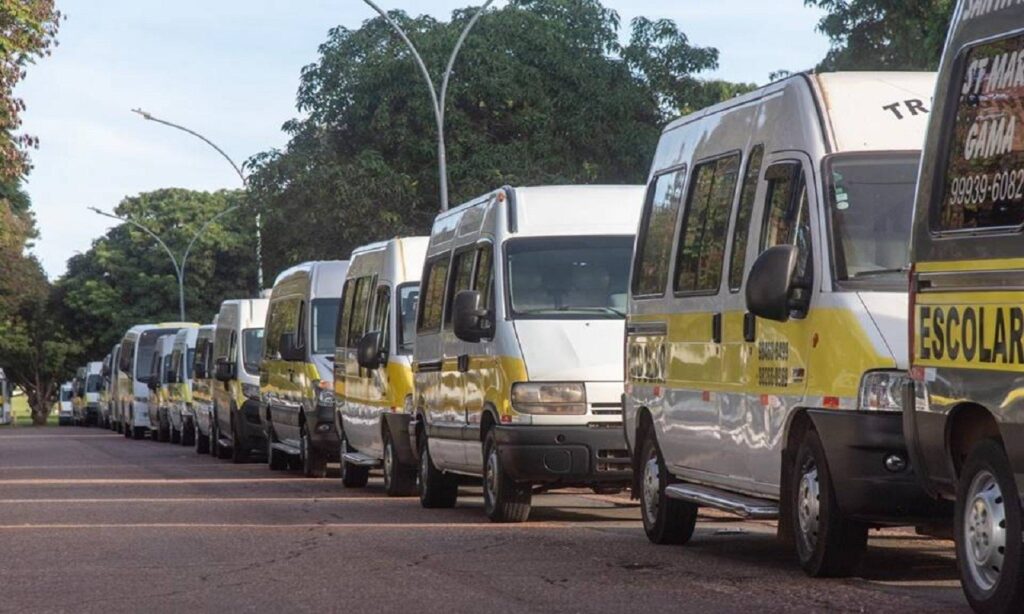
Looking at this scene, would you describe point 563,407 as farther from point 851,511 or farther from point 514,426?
point 851,511

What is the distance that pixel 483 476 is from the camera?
17.2 meters

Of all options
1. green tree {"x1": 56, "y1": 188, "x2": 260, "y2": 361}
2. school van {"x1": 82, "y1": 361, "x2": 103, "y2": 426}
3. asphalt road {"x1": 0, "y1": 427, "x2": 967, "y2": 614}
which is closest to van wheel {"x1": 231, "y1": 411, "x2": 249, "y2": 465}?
asphalt road {"x1": 0, "y1": 427, "x2": 967, "y2": 614}

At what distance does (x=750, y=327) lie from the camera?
12211mm

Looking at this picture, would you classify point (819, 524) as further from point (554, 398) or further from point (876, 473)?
point (554, 398)

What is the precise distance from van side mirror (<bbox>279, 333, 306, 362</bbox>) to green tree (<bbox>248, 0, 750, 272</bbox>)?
10.5 metres

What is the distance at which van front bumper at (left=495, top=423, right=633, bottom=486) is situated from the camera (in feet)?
52.5

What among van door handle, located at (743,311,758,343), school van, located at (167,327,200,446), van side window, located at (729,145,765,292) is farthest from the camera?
school van, located at (167,327,200,446)

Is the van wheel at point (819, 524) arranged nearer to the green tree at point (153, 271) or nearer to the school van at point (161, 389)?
the school van at point (161, 389)

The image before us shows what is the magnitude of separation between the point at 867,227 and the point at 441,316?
7.90 metres

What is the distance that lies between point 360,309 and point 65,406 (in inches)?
3190

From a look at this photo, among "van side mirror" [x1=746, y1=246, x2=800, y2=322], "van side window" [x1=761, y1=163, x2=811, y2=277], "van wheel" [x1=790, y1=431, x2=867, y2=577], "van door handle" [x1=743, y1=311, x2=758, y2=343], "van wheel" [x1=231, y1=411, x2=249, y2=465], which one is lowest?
"van wheel" [x1=790, y1=431, x2=867, y2=577]

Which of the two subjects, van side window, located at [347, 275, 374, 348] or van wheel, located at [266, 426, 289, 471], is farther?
van wheel, located at [266, 426, 289, 471]

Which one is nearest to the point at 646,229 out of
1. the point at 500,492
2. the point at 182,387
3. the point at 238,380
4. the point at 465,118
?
the point at 500,492

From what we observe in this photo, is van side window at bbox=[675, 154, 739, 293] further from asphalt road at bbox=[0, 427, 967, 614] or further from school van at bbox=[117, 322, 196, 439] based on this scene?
school van at bbox=[117, 322, 196, 439]
